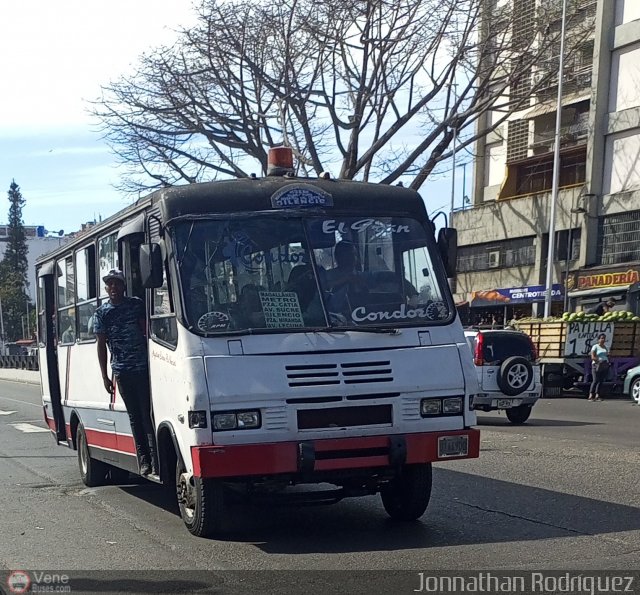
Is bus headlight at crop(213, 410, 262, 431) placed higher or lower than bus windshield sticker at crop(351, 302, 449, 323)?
lower

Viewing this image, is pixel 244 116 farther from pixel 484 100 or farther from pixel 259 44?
pixel 484 100

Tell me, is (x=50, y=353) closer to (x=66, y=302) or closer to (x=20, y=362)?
(x=66, y=302)

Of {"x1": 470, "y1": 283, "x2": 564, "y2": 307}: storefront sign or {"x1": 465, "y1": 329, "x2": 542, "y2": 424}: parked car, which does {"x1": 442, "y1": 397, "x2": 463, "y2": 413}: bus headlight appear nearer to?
{"x1": 465, "y1": 329, "x2": 542, "y2": 424}: parked car

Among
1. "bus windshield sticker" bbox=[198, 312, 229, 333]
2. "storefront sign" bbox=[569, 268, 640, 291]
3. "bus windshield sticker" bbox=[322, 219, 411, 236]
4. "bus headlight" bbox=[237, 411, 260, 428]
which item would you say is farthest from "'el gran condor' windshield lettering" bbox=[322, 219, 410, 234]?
"storefront sign" bbox=[569, 268, 640, 291]

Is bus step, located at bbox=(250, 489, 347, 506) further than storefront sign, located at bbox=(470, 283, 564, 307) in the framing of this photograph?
No

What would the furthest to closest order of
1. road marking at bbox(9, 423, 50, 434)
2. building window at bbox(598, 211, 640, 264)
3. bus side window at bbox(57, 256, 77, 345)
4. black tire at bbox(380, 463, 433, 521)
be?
1. building window at bbox(598, 211, 640, 264)
2. road marking at bbox(9, 423, 50, 434)
3. bus side window at bbox(57, 256, 77, 345)
4. black tire at bbox(380, 463, 433, 521)

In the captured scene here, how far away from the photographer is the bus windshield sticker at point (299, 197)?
759cm

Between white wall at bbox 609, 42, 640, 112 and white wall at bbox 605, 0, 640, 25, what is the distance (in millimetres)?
263

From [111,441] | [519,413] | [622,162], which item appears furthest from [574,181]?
[111,441]

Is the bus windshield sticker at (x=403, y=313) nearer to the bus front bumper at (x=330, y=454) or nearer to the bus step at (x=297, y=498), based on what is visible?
the bus front bumper at (x=330, y=454)

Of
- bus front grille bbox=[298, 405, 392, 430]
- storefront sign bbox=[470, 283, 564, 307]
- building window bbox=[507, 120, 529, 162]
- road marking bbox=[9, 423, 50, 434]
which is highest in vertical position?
building window bbox=[507, 120, 529, 162]

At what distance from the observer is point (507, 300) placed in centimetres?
4241

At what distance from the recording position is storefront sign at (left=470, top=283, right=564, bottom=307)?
39500 millimetres

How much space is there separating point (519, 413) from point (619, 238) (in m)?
22.4
